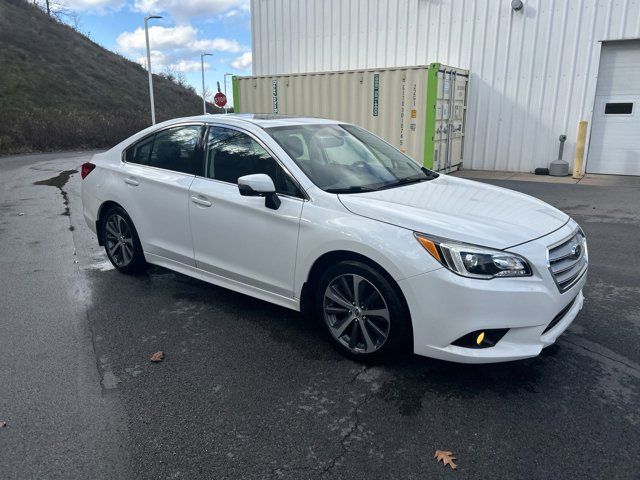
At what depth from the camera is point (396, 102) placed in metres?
12.4

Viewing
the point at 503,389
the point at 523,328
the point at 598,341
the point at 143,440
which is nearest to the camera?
the point at 143,440

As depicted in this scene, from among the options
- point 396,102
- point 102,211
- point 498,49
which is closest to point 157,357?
point 102,211

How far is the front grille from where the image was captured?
303cm

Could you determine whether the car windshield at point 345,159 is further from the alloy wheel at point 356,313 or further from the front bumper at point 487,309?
the front bumper at point 487,309

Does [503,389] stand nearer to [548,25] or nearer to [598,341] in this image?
[598,341]

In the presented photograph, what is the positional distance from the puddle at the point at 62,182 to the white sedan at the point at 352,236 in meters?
5.43

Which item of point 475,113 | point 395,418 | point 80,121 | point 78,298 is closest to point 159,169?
point 78,298

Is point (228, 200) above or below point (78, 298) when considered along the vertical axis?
above

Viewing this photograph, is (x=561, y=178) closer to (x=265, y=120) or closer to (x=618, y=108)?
(x=618, y=108)

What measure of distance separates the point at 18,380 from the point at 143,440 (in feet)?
3.89

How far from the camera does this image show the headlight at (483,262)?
2.87 m

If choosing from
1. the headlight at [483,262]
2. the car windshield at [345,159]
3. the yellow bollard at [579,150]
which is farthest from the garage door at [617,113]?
the headlight at [483,262]

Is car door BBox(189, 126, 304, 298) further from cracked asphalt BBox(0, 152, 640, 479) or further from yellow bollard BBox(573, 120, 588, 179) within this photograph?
yellow bollard BBox(573, 120, 588, 179)

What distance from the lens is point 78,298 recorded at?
4758mm
